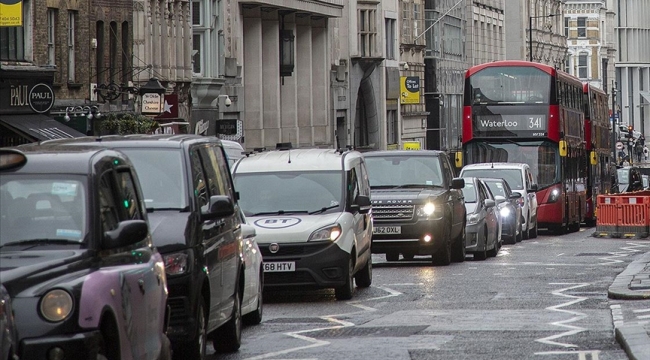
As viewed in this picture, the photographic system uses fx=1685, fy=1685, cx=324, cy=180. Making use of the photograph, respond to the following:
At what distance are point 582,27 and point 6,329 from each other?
156 m

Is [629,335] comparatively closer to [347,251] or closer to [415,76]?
[347,251]

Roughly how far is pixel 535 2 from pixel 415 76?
37664mm

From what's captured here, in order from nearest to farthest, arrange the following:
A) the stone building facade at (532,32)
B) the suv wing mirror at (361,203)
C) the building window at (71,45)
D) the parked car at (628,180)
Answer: the suv wing mirror at (361,203), the building window at (71,45), the parked car at (628,180), the stone building facade at (532,32)

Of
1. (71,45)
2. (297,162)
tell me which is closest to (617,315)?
(297,162)

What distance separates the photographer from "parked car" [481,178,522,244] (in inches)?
1534

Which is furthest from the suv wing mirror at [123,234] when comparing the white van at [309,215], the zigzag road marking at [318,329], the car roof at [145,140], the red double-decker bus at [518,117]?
the red double-decker bus at [518,117]

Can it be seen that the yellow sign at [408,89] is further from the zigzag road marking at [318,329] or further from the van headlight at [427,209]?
the zigzag road marking at [318,329]

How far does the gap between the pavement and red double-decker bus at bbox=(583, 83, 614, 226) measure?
2492cm

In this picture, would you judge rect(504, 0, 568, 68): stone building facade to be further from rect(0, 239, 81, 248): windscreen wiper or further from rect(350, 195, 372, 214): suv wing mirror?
rect(0, 239, 81, 248): windscreen wiper

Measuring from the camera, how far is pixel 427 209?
86.2ft

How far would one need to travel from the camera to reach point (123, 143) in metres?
13.6

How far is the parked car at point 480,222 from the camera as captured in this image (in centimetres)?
3052

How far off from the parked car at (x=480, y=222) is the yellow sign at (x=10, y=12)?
956cm

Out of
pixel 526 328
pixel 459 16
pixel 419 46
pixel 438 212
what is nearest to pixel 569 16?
pixel 459 16
